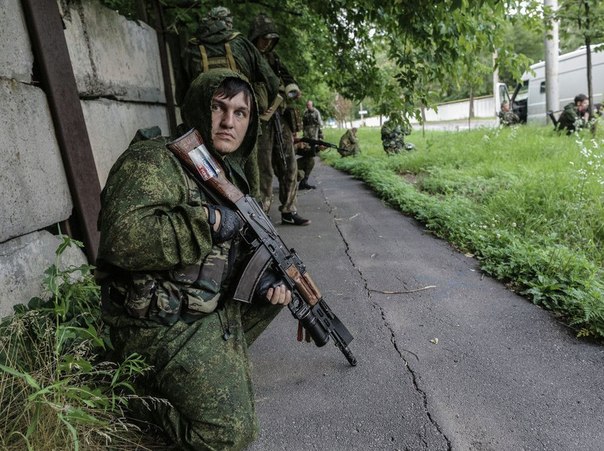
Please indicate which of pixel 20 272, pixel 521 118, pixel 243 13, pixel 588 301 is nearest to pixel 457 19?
pixel 588 301

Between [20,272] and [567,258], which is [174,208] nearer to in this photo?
[20,272]

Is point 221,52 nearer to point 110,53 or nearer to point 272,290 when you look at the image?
point 110,53

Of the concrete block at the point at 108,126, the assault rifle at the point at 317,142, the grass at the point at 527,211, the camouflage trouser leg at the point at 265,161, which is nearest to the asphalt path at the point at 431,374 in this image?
the grass at the point at 527,211

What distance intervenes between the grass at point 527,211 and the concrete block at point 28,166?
3.02m

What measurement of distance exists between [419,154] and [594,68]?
7.38 meters

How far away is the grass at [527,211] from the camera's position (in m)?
2.78

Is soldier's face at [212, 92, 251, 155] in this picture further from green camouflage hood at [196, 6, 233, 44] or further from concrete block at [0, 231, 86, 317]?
green camouflage hood at [196, 6, 233, 44]

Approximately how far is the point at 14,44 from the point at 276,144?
2.69 meters

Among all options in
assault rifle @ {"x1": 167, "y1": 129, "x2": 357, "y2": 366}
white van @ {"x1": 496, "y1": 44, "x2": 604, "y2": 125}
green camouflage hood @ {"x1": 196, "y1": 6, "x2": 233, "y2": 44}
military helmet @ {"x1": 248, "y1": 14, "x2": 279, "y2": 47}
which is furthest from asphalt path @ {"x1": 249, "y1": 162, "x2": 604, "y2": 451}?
white van @ {"x1": 496, "y1": 44, "x2": 604, "y2": 125}

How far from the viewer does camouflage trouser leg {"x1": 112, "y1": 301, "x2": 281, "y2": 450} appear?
1528 millimetres

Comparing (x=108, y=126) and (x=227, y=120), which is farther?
(x=108, y=126)

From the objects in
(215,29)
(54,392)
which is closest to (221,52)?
(215,29)

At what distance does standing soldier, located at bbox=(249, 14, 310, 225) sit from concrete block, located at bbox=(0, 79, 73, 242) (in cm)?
212

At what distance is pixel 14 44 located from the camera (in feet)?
7.02
